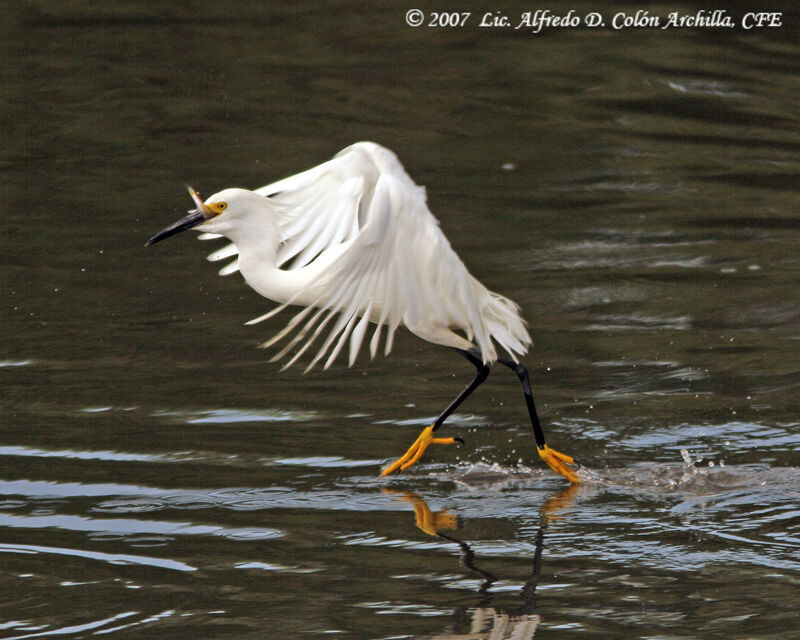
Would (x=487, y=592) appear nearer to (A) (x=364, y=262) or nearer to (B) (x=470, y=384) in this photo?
(A) (x=364, y=262)

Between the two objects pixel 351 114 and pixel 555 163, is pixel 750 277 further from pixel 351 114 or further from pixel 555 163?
pixel 351 114

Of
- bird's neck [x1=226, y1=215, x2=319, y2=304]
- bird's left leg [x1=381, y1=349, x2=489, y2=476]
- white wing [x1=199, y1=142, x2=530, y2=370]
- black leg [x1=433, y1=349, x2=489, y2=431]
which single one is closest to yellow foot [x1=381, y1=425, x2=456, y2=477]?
bird's left leg [x1=381, y1=349, x2=489, y2=476]

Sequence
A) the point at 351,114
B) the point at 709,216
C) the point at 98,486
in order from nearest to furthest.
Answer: the point at 98,486 → the point at 709,216 → the point at 351,114

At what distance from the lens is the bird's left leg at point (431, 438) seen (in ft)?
20.4

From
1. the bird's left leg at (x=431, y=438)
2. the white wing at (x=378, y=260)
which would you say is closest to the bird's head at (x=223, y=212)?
the white wing at (x=378, y=260)

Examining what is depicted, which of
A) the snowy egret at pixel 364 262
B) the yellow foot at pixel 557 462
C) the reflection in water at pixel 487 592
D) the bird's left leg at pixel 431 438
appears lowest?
the reflection in water at pixel 487 592

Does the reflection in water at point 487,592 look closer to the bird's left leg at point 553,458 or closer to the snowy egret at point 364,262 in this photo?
the bird's left leg at point 553,458

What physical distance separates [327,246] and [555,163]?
17.5 ft

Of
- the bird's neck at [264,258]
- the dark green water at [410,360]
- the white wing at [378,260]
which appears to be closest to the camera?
the dark green water at [410,360]

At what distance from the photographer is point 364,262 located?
5.23m

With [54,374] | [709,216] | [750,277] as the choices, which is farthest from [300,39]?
[54,374]

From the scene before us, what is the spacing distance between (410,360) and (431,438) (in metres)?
1.38

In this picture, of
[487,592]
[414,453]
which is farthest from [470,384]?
[487,592]

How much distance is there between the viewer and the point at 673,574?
511 centimetres
